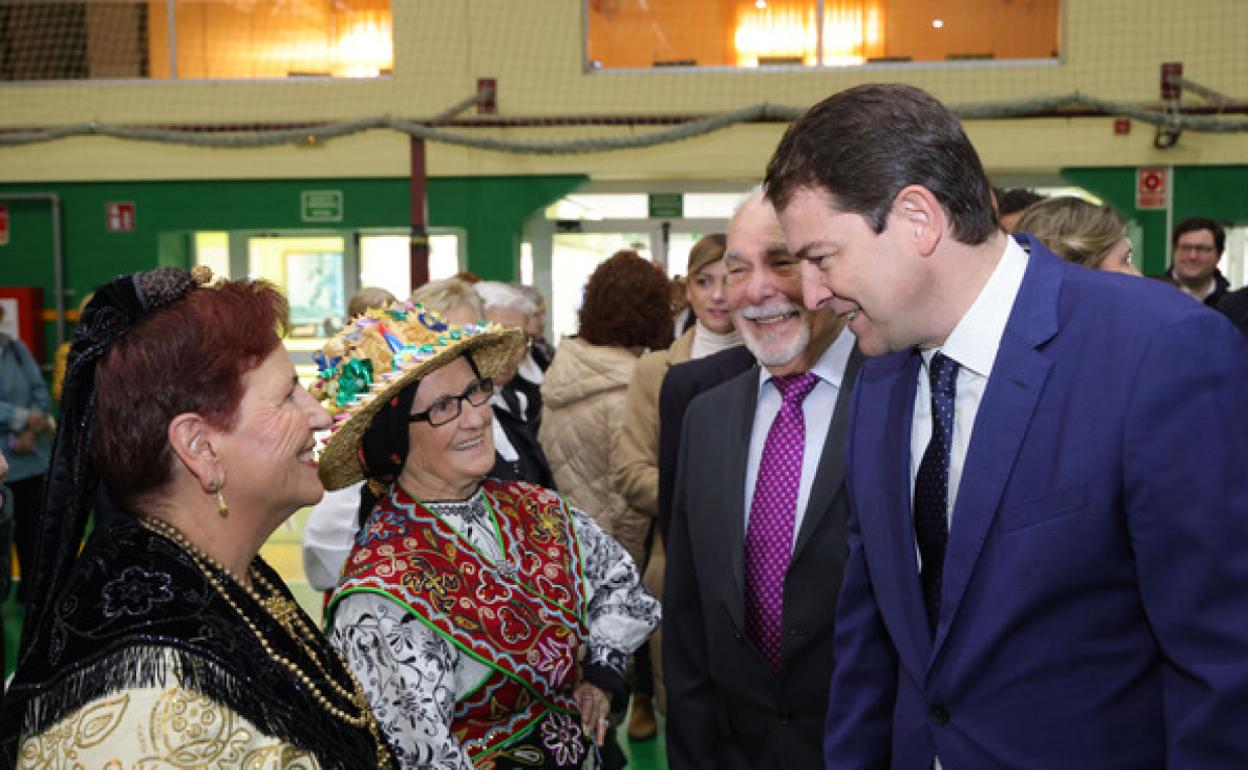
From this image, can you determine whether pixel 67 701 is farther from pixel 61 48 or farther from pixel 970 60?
pixel 61 48

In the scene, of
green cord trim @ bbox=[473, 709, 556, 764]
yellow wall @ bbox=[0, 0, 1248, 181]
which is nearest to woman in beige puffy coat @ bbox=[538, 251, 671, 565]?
green cord trim @ bbox=[473, 709, 556, 764]

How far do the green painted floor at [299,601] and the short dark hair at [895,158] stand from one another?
109 inches

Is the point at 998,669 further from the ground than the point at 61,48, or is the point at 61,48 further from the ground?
the point at 61,48

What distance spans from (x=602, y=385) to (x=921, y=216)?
303 centimetres

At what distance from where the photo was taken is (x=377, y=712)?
2.13 meters

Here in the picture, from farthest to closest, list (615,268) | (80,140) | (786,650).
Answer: (80,140) → (615,268) → (786,650)

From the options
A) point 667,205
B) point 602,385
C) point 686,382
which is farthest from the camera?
point 667,205

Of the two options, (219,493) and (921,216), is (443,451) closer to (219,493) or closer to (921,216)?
(219,493)

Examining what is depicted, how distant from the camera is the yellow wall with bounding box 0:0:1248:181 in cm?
997

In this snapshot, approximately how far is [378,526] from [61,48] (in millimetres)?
10808

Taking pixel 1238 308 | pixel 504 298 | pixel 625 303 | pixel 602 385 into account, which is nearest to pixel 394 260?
pixel 504 298

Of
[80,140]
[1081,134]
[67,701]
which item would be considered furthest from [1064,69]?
[67,701]

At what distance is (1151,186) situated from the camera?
32.8ft

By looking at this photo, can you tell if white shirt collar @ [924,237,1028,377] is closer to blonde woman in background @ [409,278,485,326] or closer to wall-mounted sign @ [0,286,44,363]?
blonde woman in background @ [409,278,485,326]
